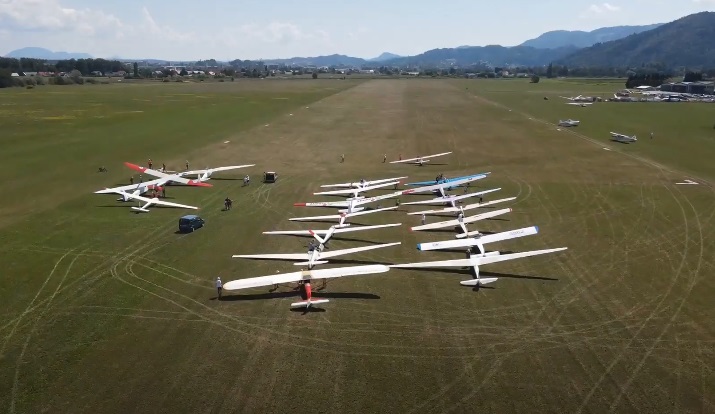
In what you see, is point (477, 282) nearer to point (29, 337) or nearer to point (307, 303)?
point (307, 303)

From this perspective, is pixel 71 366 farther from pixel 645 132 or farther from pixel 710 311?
pixel 645 132

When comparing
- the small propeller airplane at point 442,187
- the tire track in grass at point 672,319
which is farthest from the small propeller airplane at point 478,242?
the small propeller airplane at point 442,187

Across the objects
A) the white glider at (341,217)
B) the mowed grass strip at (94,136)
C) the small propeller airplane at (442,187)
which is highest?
the mowed grass strip at (94,136)

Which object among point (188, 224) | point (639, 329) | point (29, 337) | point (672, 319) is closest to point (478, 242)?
point (639, 329)

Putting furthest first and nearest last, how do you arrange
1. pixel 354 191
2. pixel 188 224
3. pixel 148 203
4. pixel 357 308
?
pixel 354 191 → pixel 148 203 → pixel 188 224 → pixel 357 308

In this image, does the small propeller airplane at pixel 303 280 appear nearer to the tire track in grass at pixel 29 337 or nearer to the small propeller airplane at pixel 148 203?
the tire track in grass at pixel 29 337

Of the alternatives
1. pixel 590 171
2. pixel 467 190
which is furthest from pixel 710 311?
pixel 590 171

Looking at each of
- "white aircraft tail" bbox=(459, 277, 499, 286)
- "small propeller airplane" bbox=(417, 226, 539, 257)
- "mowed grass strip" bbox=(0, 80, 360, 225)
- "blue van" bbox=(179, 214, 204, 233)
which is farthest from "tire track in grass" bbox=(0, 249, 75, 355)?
"white aircraft tail" bbox=(459, 277, 499, 286)

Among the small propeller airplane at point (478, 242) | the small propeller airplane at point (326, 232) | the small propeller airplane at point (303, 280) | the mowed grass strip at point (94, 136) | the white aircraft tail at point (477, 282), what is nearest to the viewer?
the small propeller airplane at point (303, 280)
